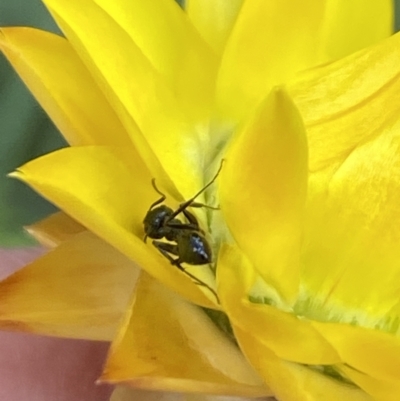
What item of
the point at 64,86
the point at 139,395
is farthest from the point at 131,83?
the point at 139,395

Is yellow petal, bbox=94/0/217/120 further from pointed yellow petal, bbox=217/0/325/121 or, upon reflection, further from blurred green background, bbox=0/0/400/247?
blurred green background, bbox=0/0/400/247

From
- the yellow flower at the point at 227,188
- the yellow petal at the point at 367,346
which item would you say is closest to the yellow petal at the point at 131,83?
the yellow flower at the point at 227,188

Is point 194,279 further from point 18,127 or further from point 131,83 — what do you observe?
point 18,127

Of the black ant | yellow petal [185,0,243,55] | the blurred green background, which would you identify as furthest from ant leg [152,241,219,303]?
the blurred green background

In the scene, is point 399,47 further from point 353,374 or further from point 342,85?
point 353,374

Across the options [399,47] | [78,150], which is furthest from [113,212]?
[399,47]
